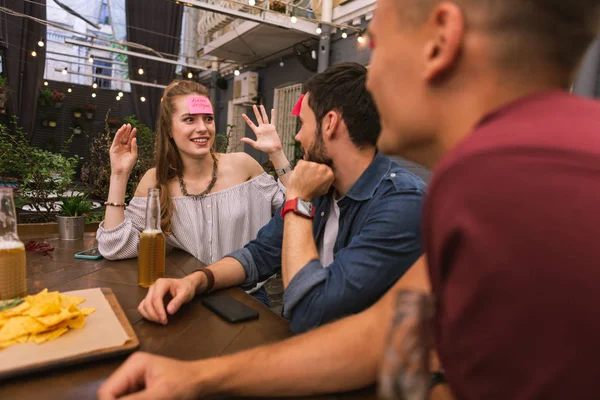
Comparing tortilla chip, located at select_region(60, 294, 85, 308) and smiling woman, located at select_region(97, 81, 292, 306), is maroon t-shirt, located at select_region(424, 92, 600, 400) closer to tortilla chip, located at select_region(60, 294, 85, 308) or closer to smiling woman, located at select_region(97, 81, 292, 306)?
tortilla chip, located at select_region(60, 294, 85, 308)

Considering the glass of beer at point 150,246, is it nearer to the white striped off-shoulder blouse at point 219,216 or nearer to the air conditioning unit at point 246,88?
the white striped off-shoulder blouse at point 219,216

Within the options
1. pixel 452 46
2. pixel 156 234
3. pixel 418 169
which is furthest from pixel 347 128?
pixel 418 169

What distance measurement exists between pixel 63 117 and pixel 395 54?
479 inches

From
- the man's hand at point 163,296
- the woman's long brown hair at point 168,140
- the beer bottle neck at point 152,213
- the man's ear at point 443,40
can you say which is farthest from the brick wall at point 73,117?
the man's ear at point 443,40

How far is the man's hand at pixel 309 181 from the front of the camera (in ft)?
4.38

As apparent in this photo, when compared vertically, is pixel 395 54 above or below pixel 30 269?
above

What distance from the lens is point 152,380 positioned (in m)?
0.70

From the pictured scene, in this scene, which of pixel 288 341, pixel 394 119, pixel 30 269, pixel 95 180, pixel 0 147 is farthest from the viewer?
pixel 95 180

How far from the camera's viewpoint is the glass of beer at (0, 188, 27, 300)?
109 cm

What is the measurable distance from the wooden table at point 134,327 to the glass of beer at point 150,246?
5cm

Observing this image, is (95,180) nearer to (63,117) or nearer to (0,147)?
(0,147)

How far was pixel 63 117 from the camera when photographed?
35.6 ft

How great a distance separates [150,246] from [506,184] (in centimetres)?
118

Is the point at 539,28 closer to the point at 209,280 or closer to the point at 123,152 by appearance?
the point at 209,280
